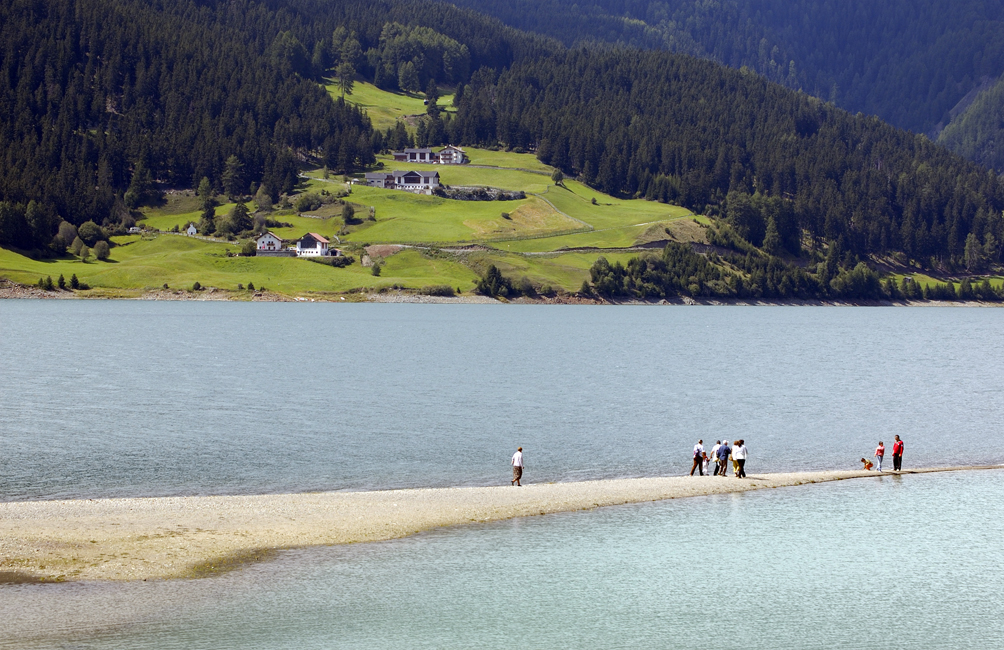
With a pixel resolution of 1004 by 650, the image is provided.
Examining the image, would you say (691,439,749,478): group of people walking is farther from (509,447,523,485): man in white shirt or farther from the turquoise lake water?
(509,447,523,485): man in white shirt

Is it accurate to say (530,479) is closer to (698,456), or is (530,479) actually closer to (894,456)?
(698,456)

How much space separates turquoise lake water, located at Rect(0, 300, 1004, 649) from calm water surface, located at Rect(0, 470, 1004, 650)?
4.5 inches

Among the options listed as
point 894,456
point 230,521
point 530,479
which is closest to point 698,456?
point 530,479

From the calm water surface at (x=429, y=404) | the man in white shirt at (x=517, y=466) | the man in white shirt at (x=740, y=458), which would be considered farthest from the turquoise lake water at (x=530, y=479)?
the man in white shirt at (x=517, y=466)

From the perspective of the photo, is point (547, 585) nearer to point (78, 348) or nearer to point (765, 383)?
point (765, 383)

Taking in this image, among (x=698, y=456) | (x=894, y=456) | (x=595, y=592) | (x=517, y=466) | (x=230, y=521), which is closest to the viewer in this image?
(x=595, y=592)

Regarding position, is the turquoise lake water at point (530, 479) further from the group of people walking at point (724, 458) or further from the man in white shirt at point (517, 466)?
the man in white shirt at point (517, 466)

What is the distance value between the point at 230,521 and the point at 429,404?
3954 cm

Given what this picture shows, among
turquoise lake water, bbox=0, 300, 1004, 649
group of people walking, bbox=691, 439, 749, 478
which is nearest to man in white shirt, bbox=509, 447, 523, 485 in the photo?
turquoise lake water, bbox=0, 300, 1004, 649

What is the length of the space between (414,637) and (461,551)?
8.20 m

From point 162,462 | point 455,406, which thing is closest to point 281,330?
point 455,406

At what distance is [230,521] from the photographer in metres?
39.7

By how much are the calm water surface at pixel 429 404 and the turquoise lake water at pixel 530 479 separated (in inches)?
14.3

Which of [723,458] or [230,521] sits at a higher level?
[723,458]
